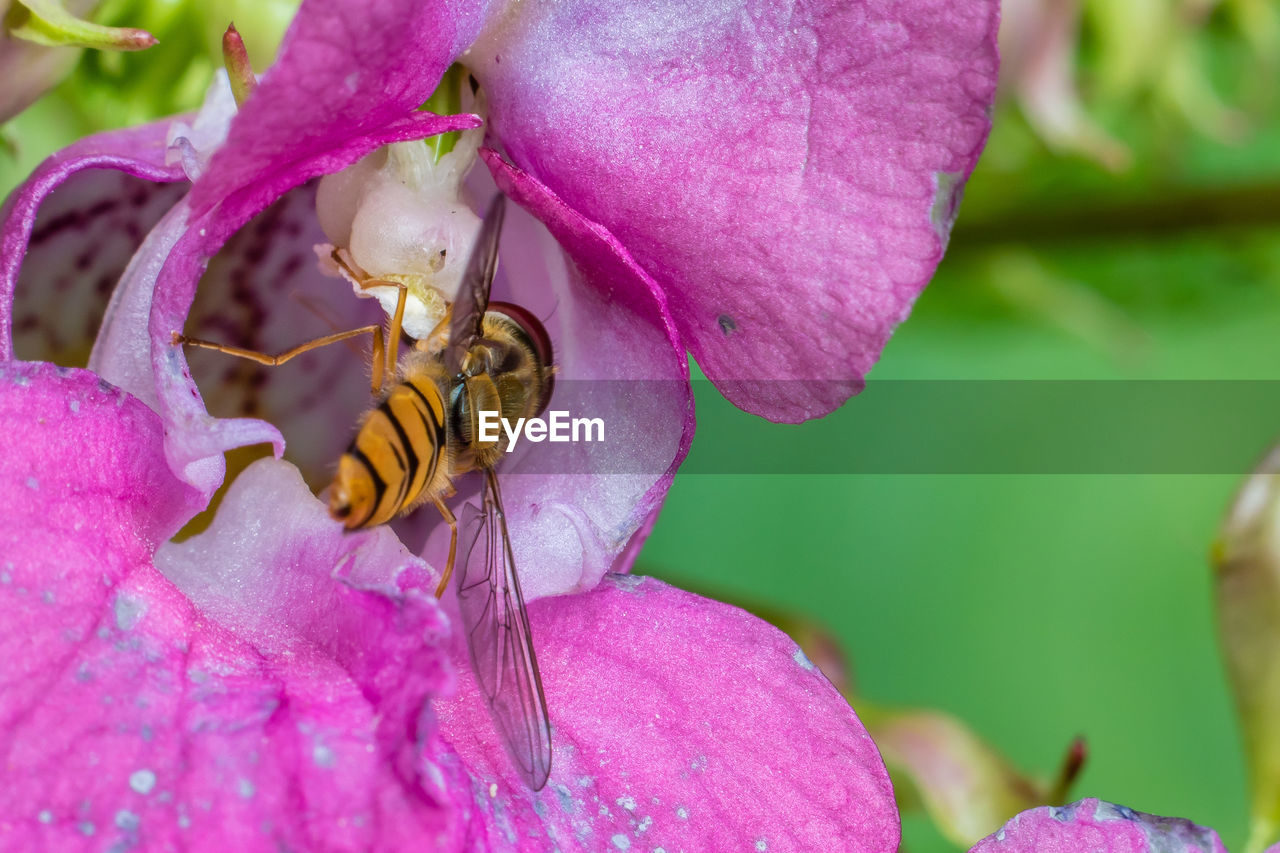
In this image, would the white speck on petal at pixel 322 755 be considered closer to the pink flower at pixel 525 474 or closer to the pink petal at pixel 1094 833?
the pink flower at pixel 525 474

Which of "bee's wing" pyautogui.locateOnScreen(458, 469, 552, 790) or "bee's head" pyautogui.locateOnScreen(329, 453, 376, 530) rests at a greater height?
"bee's head" pyautogui.locateOnScreen(329, 453, 376, 530)

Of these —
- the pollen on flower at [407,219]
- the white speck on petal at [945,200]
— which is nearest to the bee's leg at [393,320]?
the pollen on flower at [407,219]

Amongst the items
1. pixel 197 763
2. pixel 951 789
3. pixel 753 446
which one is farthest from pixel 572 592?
pixel 753 446

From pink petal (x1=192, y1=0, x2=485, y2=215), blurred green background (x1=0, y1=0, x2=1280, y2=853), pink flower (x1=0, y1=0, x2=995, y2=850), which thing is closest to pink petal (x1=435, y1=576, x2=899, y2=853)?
pink flower (x1=0, y1=0, x2=995, y2=850)

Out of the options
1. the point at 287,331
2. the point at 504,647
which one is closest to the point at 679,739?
the point at 504,647

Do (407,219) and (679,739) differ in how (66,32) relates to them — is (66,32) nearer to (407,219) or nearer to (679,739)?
(407,219)

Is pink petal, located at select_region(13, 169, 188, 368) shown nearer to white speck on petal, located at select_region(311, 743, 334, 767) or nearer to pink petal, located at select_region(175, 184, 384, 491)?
pink petal, located at select_region(175, 184, 384, 491)

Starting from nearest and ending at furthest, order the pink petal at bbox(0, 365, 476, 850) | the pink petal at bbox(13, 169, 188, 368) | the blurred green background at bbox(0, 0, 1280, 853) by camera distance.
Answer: the pink petal at bbox(0, 365, 476, 850), the pink petal at bbox(13, 169, 188, 368), the blurred green background at bbox(0, 0, 1280, 853)
